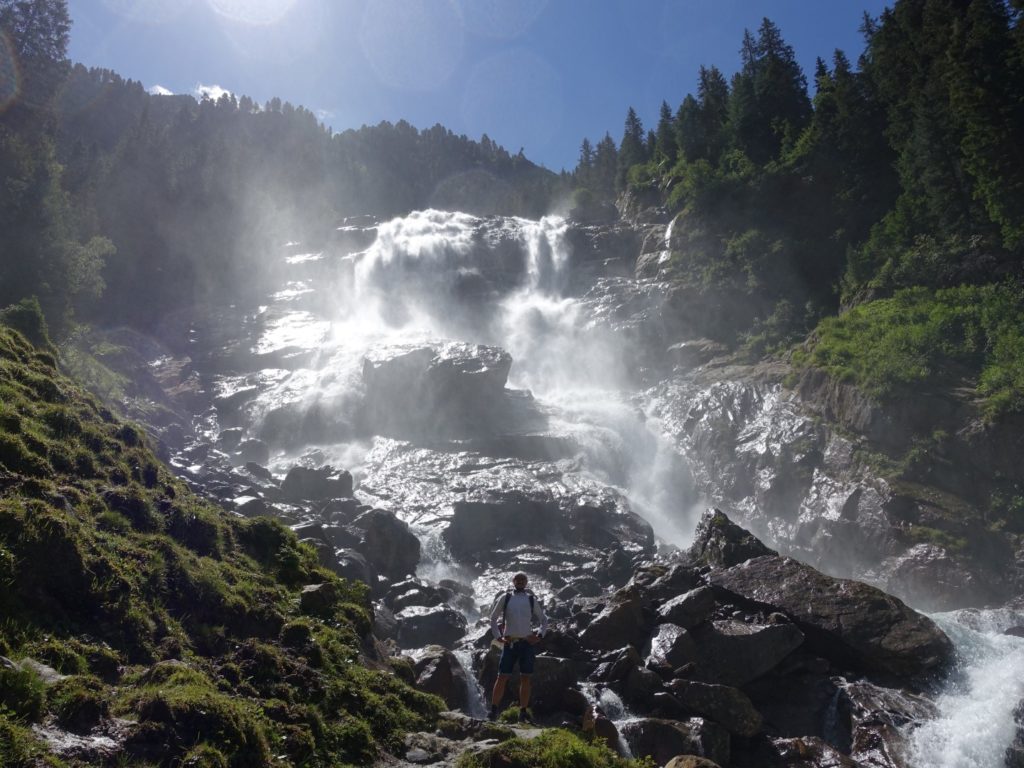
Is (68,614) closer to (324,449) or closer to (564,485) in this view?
(564,485)

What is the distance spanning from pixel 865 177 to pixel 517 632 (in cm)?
4332

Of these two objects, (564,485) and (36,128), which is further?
(36,128)

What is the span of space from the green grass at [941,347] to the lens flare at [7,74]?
163ft

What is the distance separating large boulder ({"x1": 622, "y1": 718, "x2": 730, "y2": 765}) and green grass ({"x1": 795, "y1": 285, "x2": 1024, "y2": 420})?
20.5 meters

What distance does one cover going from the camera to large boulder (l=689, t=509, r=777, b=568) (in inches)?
782

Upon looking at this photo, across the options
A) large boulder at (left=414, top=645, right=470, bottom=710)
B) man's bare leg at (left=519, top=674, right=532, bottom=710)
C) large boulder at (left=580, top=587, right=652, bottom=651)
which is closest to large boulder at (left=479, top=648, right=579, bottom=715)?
large boulder at (left=414, top=645, right=470, bottom=710)

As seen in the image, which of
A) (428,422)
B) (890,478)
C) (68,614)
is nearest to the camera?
(68,614)

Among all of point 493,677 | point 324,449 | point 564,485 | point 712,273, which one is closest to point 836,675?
point 493,677

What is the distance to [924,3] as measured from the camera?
45062mm

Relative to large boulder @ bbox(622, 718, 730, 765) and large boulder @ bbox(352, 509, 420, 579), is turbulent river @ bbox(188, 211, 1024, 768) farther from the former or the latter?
large boulder @ bbox(622, 718, 730, 765)

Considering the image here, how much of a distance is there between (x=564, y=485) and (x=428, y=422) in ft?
36.6

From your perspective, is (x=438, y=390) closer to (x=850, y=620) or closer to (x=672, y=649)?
(x=672, y=649)

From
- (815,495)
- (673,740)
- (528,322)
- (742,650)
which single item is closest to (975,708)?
(742,650)

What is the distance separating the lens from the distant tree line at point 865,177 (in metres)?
32.2
